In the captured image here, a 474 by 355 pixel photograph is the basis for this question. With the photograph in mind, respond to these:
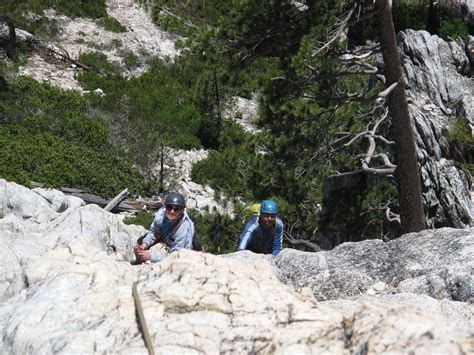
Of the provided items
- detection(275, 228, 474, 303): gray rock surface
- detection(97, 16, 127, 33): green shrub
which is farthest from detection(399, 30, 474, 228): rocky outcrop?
detection(97, 16, 127, 33): green shrub

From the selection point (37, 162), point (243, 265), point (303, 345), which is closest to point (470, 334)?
point (303, 345)

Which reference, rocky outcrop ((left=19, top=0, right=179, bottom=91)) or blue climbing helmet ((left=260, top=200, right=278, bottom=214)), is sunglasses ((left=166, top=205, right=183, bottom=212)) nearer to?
blue climbing helmet ((left=260, top=200, right=278, bottom=214))

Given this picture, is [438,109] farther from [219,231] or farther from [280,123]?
[219,231]

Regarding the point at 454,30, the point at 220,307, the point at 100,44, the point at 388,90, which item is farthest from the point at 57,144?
the point at 220,307

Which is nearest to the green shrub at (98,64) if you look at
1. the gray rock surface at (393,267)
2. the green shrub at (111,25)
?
the green shrub at (111,25)

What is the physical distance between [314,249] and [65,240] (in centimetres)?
635

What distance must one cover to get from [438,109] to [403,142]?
11.7 feet

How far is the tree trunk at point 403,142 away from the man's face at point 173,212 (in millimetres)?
3550

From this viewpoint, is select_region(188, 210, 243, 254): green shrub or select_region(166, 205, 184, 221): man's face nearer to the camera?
select_region(166, 205, 184, 221): man's face

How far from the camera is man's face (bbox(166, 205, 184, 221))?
6.29 metres

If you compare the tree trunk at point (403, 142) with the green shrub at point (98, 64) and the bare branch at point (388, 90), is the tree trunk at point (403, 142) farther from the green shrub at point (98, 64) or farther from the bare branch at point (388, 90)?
the green shrub at point (98, 64)

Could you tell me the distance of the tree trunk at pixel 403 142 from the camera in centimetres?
842

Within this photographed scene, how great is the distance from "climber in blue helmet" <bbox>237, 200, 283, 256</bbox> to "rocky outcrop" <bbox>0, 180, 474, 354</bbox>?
135cm

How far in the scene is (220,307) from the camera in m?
3.48
